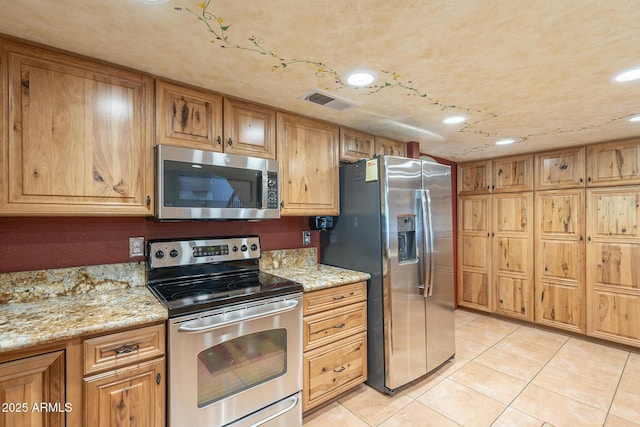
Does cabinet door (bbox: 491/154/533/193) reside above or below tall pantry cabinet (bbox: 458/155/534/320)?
above

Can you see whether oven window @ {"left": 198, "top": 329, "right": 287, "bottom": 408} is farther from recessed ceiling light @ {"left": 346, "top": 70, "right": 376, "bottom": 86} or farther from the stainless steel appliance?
recessed ceiling light @ {"left": 346, "top": 70, "right": 376, "bottom": 86}

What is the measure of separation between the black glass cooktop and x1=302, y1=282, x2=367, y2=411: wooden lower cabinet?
264 millimetres

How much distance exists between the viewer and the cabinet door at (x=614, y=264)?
3.00 metres

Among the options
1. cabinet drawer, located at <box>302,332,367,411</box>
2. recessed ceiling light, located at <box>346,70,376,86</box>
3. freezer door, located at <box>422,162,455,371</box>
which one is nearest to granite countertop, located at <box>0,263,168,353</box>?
cabinet drawer, located at <box>302,332,367,411</box>

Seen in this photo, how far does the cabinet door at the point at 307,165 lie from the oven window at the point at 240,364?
0.90 m

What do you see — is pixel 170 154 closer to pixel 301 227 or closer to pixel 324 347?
pixel 301 227

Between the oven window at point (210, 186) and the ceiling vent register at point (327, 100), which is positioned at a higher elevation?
the ceiling vent register at point (327, 100)

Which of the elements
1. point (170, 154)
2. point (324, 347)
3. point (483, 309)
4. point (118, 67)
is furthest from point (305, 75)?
point (483, 309)

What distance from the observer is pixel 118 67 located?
1.62m

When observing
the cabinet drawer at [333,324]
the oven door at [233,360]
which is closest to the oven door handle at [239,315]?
the oven door at [233,360]

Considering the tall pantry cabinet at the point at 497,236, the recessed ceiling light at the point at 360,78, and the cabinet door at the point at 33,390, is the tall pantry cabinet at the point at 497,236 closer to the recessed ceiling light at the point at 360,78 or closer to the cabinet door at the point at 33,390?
the recessed ceiling light at the point at 360,78

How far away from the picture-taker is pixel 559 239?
3467 millimetres

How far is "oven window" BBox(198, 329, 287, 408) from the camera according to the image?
158 centimetres

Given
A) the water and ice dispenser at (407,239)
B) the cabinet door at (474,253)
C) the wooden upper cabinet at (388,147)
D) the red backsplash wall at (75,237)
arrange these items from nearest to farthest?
the red backsplash wall at (75,237) → the water and ice dispenser at (407,239) → the wooden upper cabinet at (388,147) → the cabinet door at (474,253)
